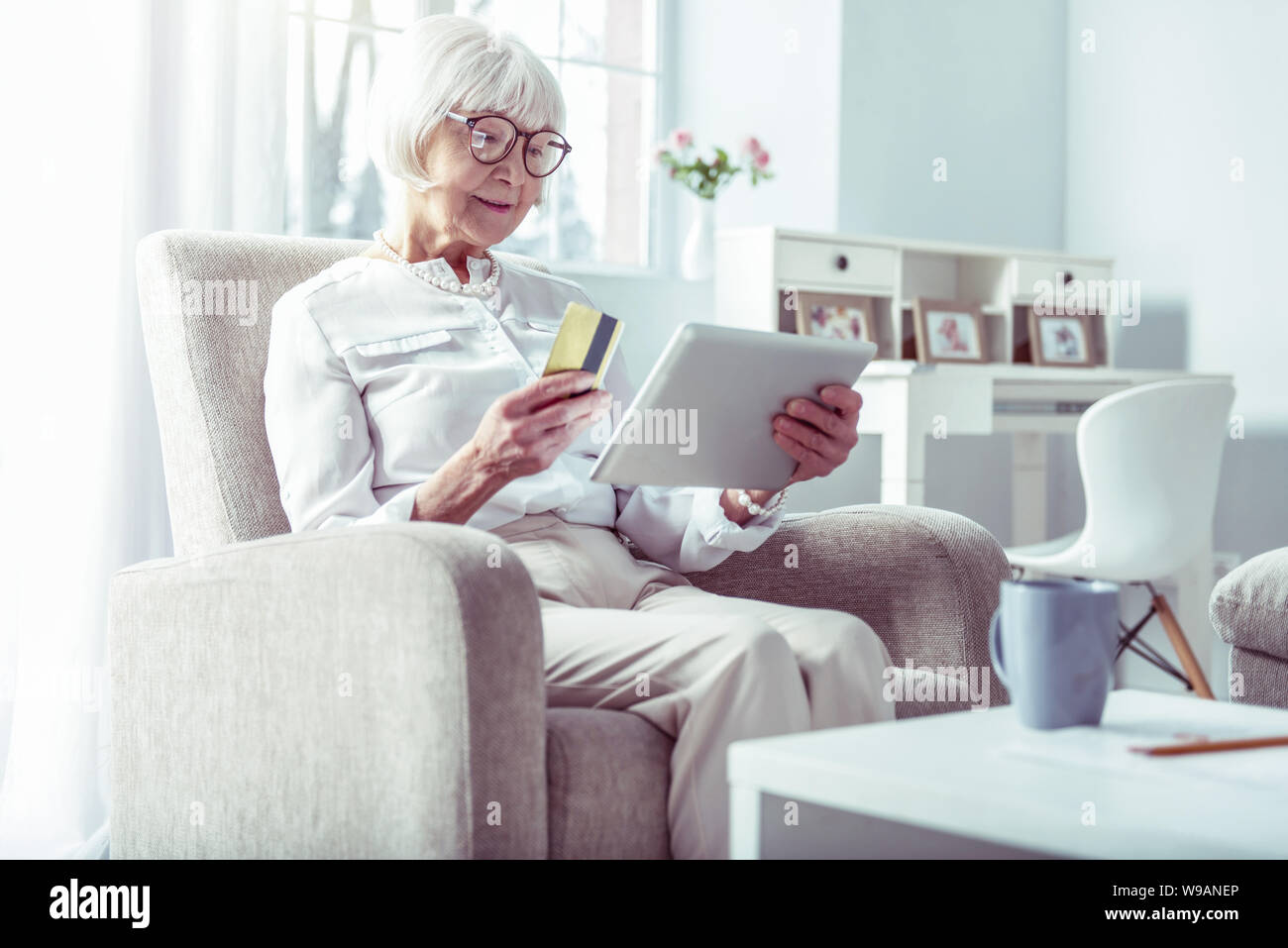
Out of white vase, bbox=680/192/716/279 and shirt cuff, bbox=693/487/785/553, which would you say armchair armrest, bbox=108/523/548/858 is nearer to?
shirt cuff, bbox=693/487/785/553

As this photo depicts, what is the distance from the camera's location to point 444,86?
1.58m

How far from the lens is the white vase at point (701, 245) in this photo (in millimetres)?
3453

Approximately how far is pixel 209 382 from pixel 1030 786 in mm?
1020

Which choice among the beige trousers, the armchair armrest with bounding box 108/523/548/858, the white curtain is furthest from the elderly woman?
the white curtain

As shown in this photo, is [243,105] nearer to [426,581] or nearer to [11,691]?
[11,691]

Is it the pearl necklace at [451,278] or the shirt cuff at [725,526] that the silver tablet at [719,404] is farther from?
the pearl necklace at [451,278]

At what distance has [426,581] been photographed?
3.61ft

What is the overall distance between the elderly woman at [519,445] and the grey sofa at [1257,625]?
73cm

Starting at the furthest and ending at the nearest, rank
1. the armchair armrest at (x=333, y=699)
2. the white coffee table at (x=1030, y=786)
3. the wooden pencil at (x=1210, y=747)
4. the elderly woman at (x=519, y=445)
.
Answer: the elderly woman at (x=519, y=445)
the armchair armrest at (x=333, y=699)
the wooden pencil at (x=1210, y=747)
the white coffee table at (x=1030, y=786)

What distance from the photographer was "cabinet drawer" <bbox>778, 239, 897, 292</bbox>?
3273mm

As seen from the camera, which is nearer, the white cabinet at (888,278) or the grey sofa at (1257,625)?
the grey sofa at (1257,625)

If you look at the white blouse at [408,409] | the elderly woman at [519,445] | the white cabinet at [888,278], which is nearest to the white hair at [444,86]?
the elderly woman at [519,445]
